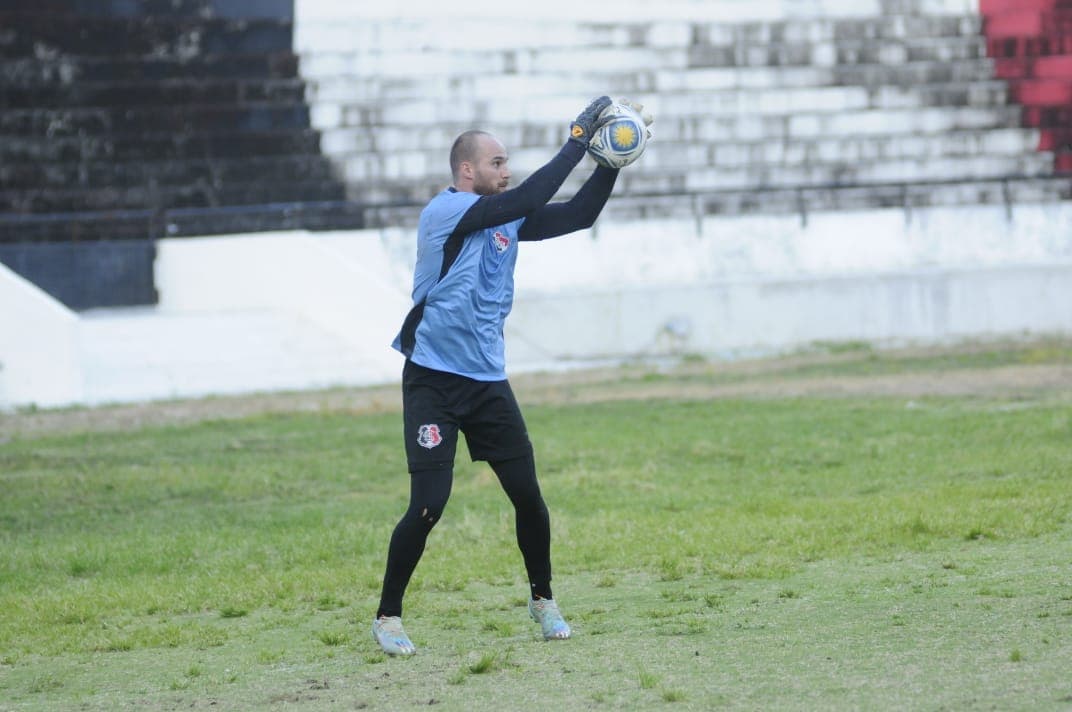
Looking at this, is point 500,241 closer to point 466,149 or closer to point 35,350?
point 466,149

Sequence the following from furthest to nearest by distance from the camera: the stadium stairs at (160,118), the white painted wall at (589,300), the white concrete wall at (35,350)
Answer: the stadium stairs at (160,118) < the white painted wall at (589,300) < the white concrete wall at (35,350)

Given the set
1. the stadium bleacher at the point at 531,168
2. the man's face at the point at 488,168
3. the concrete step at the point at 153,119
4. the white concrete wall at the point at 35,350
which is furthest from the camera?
the concrete step at the point at 153,119

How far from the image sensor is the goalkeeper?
6324 millimetres

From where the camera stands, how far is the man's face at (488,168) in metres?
6.50

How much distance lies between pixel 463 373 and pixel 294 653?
54.4 inches

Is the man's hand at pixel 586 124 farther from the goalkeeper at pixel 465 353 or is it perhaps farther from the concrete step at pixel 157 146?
the concrete step at pixel 157 146

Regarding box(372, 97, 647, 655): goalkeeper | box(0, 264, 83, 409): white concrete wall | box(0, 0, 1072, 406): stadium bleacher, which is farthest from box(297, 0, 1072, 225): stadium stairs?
box(372, 97, 647, 655): goalkeeper

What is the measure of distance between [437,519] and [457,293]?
91 centimetres

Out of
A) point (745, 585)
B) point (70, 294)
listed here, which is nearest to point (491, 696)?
point (745, 585)

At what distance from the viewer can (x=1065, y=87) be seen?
81.3ft

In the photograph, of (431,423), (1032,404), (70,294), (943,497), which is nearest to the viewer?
(431,423)

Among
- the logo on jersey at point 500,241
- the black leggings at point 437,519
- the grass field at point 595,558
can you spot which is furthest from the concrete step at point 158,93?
the black leggings at point 437,519

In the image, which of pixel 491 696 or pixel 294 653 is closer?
pixel 491 696

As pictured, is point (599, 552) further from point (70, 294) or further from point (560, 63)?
point (560, 63)
